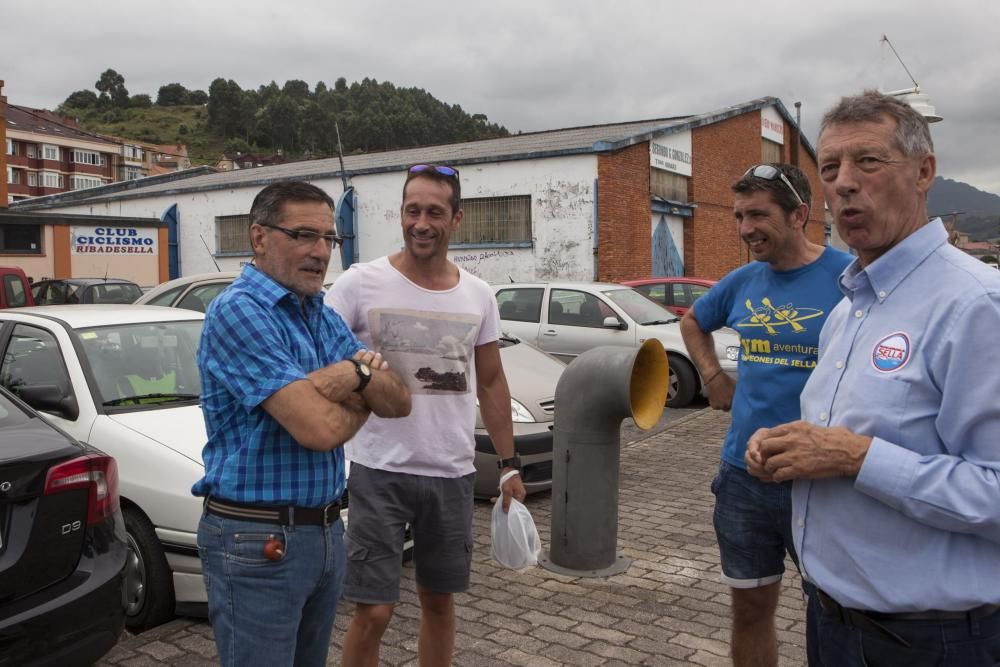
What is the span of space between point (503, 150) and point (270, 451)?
20.8 metres

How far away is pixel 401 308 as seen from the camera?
3.16m

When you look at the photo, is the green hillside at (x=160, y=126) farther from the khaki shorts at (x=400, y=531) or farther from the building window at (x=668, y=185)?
the khaki shorts at (x=400, y=531)

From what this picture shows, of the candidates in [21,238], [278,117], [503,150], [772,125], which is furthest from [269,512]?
[278,117]

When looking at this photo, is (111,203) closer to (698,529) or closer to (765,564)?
(698,529)

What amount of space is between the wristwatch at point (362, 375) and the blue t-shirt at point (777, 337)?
142 centimetres

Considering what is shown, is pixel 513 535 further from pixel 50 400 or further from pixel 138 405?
pixel 50 400

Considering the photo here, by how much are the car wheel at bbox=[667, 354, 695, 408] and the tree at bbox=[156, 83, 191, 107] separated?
15250 centimetres

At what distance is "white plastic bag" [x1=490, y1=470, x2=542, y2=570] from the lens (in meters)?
3.55

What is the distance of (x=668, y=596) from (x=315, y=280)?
3018 millimetres

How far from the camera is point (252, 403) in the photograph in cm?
212

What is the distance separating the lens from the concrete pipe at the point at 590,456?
15.7 feet

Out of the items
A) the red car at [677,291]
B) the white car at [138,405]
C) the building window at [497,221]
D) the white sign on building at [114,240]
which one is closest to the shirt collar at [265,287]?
the white car at [138,405]

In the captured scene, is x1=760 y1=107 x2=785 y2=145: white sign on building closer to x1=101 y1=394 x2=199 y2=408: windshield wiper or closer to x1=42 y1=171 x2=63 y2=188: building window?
x1=101 y1=394 x2=199 y2=408: windshield wiper

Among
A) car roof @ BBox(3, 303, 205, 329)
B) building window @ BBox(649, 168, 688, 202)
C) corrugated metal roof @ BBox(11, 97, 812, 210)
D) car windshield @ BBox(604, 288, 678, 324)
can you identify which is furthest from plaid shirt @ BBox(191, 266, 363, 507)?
building window @ BBox(649, 168, 688, 202)
